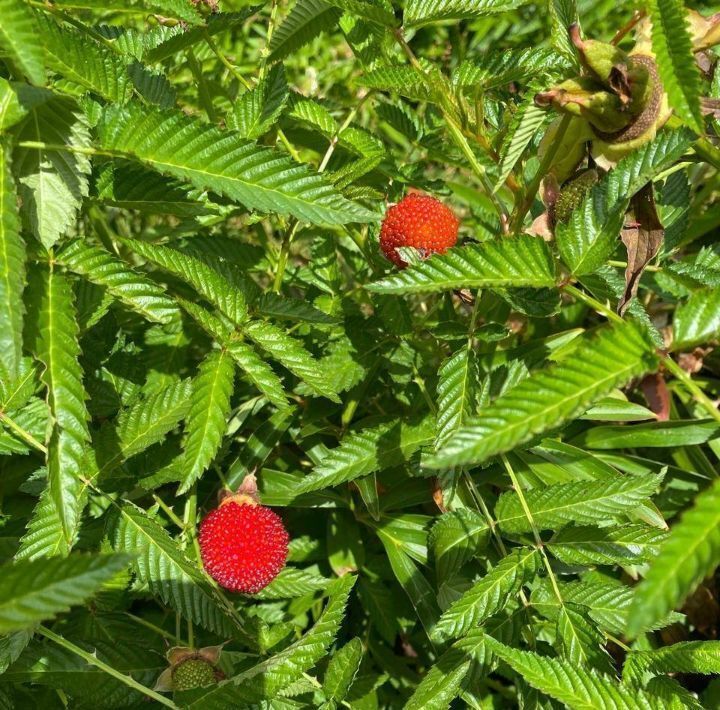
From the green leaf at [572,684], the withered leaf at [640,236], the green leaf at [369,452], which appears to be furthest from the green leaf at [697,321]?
the green leaf at [369,452]

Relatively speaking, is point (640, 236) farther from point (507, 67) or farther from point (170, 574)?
point (170, 574)

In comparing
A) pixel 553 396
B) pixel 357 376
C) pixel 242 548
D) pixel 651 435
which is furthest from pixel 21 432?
pixel 651 435

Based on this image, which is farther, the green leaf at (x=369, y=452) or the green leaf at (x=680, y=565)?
the green leaf at (x=369, y=452)

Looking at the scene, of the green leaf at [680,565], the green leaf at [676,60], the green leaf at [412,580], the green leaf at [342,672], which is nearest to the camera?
the green leaf at [680,565]

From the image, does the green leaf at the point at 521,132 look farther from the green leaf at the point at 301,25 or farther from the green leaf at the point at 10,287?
the green leaf at the point at 10,287

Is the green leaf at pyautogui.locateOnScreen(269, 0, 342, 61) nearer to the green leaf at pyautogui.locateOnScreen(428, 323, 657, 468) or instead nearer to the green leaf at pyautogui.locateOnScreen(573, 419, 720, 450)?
the green leaf at pyautogui.locateOnScreen(428, 323, 657, 468)

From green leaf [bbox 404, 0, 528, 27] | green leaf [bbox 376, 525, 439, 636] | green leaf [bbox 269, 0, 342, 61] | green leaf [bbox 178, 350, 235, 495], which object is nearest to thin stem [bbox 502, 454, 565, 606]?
green leaf [bbox 376, 525, 439, 636]

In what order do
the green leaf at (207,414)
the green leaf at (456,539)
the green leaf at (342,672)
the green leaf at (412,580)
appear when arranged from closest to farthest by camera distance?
1. the green leaf at (207,414)
2. the green leaf at (342,672)
3. the green leaf at (456,539)
4. the green leaf at (412,580)
